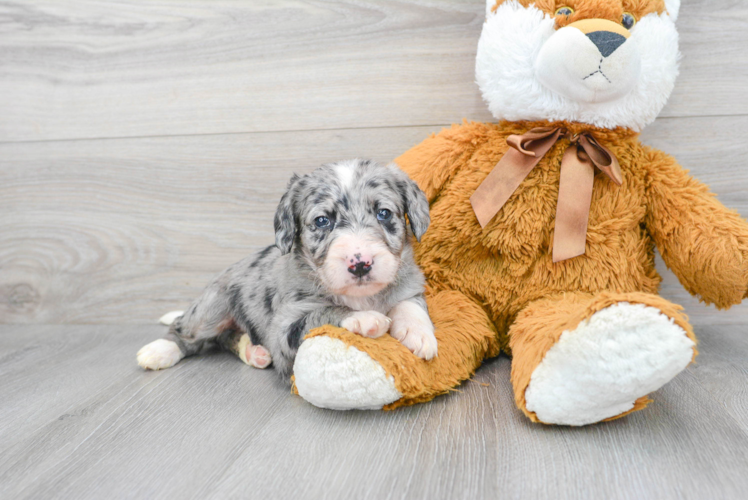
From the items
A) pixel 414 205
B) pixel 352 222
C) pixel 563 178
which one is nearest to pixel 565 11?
pixel 563 178

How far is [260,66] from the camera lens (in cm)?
249

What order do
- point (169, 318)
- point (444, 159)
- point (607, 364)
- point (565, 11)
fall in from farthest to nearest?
point (169, 318) → point (444, 159) → point (565, 11) → point (607, 364)

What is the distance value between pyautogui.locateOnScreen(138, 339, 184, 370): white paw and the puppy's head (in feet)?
2.44

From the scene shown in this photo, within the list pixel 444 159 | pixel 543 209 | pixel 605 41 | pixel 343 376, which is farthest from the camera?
pixel 444 159

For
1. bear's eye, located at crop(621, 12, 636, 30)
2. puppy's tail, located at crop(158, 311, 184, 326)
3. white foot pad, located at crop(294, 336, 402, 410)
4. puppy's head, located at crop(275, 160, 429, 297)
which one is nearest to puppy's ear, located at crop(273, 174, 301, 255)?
puppy's head, located at crop(275, 160, 429, 297)

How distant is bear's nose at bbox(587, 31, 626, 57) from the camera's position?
166 centimetres

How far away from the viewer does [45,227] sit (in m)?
2.78

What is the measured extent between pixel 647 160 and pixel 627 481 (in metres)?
1.20

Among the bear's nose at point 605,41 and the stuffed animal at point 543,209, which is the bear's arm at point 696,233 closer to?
the stuffed animal at point 543,209

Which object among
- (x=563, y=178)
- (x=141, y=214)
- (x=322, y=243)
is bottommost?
(x=141, y=214)

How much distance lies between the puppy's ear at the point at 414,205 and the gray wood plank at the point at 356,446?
0.57m

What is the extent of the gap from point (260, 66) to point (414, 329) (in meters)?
1.54

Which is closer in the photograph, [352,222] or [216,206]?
[352,222]

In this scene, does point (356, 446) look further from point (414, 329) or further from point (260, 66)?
point (260, 66)
